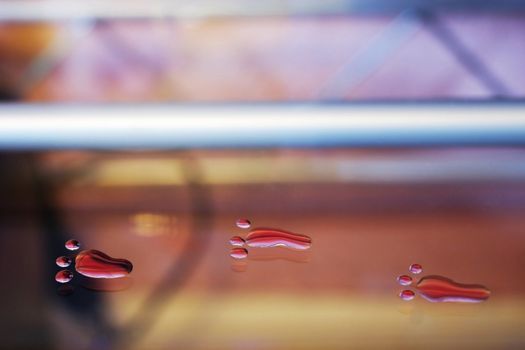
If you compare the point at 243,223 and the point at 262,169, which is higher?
the point at 262,169

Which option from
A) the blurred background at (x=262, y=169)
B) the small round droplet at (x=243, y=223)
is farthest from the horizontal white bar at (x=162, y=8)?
the small round droplet at (x=243, y=223)

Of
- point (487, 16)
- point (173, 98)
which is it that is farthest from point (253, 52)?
point (487, 16)

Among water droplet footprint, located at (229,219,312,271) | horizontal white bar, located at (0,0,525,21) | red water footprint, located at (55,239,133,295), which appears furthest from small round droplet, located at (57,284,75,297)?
horizontal white bar, located at (0,0,525,21)

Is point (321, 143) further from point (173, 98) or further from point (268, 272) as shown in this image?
point (173, 98)

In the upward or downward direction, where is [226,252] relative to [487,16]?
downward

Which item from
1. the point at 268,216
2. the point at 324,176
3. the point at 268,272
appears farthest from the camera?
the point at 324,176

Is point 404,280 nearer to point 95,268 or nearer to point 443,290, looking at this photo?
point 443,290

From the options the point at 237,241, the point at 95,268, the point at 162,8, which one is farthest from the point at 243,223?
the point at 162,8

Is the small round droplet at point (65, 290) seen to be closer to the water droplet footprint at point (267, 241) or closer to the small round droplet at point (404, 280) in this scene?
the water droplet footprint at point (267, 241)
